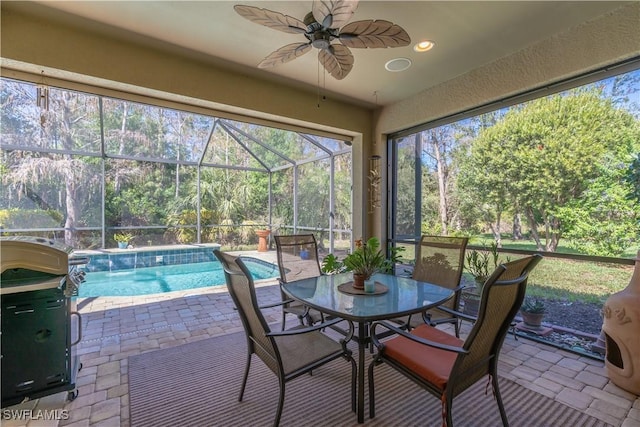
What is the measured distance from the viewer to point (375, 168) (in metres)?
4.59

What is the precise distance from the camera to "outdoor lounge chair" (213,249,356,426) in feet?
5.25

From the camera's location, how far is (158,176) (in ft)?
23.5

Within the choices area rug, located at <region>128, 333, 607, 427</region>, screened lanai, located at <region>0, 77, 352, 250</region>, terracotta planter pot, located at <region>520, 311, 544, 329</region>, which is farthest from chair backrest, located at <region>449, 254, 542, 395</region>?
screened lanai, located at <region>0, 77, 352, 250</region>

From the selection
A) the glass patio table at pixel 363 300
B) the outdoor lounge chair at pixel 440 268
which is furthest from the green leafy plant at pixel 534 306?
the glass patio table at pixel 363 300

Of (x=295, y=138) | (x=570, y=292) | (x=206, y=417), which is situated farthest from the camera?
(x=295, y=138)

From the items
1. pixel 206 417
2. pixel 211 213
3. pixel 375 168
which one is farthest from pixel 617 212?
pixel 211 213

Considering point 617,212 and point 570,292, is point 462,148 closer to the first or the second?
point 617,212

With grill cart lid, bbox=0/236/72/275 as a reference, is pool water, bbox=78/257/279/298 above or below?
below

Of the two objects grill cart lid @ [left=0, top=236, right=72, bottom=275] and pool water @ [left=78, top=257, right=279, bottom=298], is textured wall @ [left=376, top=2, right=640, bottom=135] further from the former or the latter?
pool water @ [left=78, top=257, right=279, bottom=298]

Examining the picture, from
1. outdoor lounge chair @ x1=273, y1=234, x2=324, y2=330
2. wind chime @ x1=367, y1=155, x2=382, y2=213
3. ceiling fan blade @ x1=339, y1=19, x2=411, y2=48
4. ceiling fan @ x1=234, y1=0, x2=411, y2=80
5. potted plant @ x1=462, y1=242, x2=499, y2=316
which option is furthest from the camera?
wind chime @ x1=367, y1=155, x2=382, y2=213

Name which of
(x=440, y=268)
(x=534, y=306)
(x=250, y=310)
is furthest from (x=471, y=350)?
(x=534, y=306)

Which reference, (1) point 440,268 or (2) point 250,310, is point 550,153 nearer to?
(1) point 440,268

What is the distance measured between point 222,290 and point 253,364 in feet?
8.32

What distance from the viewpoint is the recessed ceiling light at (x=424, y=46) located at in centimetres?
272
